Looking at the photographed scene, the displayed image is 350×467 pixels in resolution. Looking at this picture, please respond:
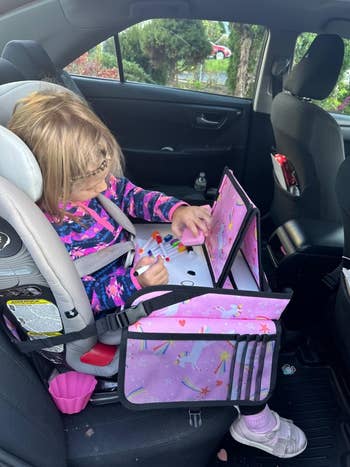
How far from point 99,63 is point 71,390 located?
5.45ft

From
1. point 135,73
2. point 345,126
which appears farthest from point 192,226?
point 345,126

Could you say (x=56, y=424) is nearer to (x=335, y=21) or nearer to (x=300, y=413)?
(x=300, y=413)

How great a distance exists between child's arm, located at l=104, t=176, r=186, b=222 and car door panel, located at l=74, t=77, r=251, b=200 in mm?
968

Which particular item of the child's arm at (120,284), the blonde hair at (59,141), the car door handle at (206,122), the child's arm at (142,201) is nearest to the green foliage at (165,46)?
the car door handle at (206,122)

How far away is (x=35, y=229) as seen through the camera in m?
0.75

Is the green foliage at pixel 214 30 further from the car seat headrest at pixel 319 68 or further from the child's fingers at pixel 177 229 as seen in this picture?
the child's fingers at pixel 177 229

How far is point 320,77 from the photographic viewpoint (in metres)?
1.65

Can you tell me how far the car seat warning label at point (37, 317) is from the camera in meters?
0.84

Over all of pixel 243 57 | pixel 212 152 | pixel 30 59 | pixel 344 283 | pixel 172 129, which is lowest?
pixel 212 152

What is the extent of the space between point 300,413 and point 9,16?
168cm

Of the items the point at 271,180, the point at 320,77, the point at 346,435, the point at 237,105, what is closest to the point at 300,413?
the point at 346,435

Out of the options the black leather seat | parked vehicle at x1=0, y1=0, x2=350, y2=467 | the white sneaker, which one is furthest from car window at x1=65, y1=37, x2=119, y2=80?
the white sneaker

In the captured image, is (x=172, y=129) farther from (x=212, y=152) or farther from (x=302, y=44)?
(x=302, y=44)

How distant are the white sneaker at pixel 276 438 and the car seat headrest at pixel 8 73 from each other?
44.5 inches
